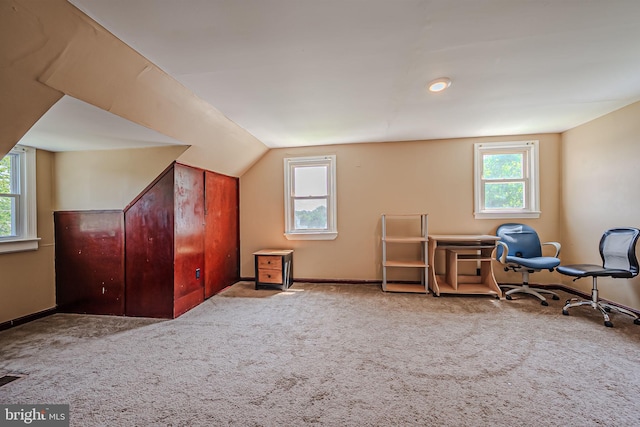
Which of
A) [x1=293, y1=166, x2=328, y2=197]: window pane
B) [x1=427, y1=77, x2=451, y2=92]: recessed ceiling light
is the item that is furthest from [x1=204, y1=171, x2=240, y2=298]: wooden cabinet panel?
[x1=427, y1=77, x2=451, y2=92]: recessed ceiling light

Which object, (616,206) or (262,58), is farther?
(616,206)

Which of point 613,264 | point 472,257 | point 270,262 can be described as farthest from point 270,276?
point 613,264

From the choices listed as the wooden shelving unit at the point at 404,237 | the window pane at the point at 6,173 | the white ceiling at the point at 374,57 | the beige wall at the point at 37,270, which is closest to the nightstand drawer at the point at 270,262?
the wooden shelving unit at the point at 404,237

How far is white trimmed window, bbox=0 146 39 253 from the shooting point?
9.12ft

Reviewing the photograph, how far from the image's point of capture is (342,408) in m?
1.52

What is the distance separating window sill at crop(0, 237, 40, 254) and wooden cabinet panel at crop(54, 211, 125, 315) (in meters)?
0.24

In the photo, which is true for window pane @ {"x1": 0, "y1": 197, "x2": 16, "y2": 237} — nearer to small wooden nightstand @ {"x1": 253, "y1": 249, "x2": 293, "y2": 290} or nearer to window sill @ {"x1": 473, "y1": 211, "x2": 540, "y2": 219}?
small wooden nightstand @ {"x1": 253, "y1": 249, "x2": 293, "y2": 290}

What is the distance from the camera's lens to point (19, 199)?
2.89 metres

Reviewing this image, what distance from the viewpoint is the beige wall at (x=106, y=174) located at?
2.94 m

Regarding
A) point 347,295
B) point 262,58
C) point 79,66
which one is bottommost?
point 347,295

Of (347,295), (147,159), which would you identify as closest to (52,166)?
(147,159)

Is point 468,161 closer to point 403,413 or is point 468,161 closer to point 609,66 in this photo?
point 609,66

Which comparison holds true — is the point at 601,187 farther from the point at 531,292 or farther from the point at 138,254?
the point at 138,254

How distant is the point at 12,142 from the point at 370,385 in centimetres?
285
